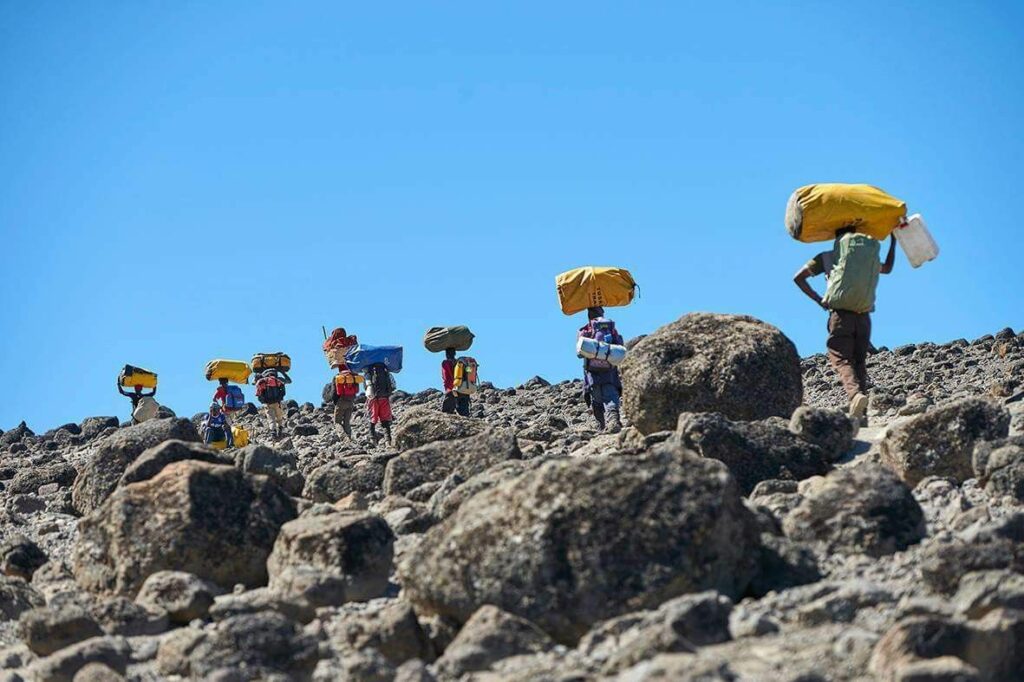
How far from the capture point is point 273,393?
31484 mm

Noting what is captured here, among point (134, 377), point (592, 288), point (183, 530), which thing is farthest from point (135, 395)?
point (183, 530)

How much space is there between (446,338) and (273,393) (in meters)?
6.00

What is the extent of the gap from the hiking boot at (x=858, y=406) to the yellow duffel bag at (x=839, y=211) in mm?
1752

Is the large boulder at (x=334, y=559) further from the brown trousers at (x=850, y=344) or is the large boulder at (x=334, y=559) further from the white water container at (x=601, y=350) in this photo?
the white water container at (x=601, y=350)

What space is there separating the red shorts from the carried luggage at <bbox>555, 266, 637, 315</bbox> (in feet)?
15.9

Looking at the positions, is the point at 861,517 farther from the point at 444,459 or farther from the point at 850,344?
the point at 850,344

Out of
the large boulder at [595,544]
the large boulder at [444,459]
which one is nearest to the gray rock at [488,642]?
the large boulder at [595,544]

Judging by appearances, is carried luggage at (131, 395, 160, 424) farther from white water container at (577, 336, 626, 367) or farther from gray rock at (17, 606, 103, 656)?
gray rock at (17, 606, 103, 656)

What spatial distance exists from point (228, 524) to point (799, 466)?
474 centimetres

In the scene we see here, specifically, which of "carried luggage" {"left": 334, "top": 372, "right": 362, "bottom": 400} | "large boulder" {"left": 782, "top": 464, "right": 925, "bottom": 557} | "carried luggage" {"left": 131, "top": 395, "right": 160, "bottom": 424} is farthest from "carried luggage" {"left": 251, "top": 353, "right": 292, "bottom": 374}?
"large boulder" {"left": 782, "top": 464, "right": 925, "bottom": 557}

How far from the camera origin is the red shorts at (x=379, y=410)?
86.5ft

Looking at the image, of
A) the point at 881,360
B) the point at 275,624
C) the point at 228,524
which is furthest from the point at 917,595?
the point at 881,360

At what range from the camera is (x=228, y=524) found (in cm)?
1350

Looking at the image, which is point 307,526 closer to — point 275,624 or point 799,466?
point 275,624
